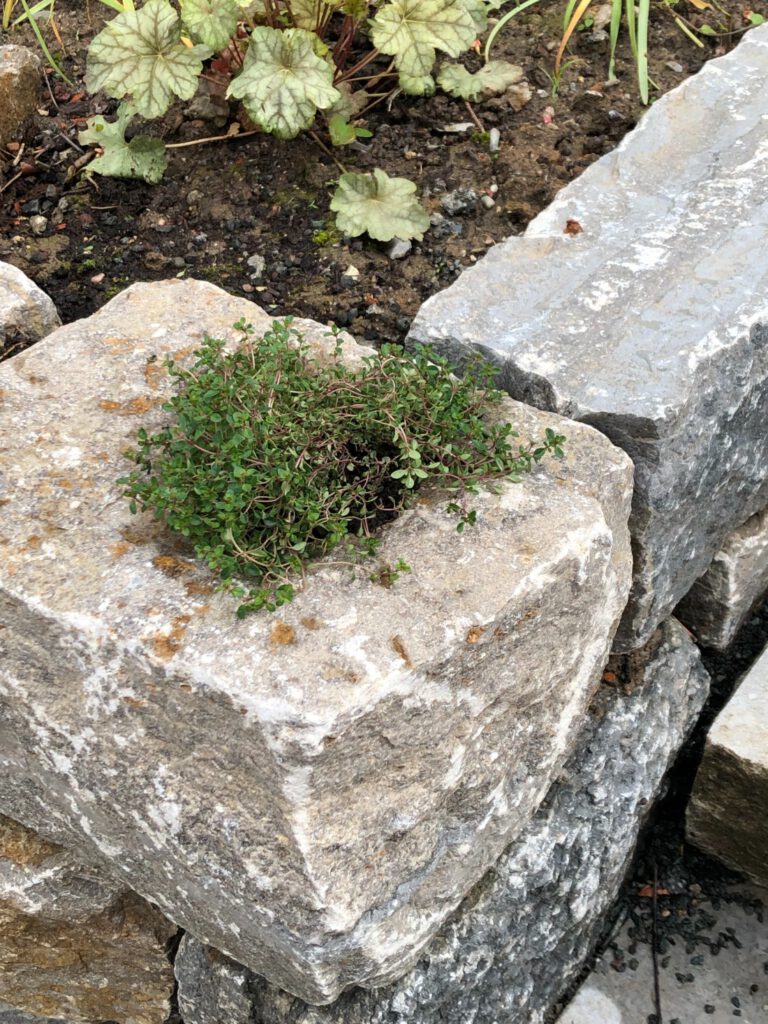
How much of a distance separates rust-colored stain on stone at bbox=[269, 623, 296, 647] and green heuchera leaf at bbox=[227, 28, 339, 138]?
1314 mm

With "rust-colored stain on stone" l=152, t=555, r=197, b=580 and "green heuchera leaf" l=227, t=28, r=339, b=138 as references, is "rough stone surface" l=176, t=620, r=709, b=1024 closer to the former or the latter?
"rust-colored stain on stone" l=152, t=555, r=197, b=580

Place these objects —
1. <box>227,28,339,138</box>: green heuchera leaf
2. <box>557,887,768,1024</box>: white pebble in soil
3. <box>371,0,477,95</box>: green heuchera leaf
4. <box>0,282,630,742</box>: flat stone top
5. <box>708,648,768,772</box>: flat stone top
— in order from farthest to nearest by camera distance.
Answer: <box>371,0,477,95</box>: green heuchera leaf
<box>227,28,339,138</box>: green heuchera leaf
<box>557,887,768,1024</box>: white pebble in soil
<box>708,648,768,772</box>: flat stone top
<box>0,282,630,742</box>: flat stone top

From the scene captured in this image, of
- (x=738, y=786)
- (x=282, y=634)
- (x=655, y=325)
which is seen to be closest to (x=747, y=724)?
(x=738, y=786)

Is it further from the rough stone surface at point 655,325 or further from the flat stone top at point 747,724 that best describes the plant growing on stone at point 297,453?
the flat stone top at point 747,724

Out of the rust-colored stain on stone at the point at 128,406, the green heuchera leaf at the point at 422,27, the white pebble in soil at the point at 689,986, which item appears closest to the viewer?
the rust-colored stain on stone at the point at 128,406

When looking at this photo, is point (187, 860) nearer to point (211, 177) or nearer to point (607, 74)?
point (211, 177)

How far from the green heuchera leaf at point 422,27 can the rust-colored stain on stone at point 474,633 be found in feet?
4.95

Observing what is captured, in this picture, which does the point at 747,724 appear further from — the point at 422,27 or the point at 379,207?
the point at 422,27

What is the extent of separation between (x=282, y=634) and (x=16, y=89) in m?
1.93

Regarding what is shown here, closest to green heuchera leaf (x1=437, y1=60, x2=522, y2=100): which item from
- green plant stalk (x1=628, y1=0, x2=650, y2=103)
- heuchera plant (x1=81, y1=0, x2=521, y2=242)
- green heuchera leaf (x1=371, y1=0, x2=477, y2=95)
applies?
heuchera plant (x1=81, y1=0, x2=521, y2=242)

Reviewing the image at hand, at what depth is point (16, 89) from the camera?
9.04 feet

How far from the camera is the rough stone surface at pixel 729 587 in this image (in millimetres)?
2385

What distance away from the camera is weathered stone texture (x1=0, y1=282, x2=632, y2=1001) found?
4.66 feet

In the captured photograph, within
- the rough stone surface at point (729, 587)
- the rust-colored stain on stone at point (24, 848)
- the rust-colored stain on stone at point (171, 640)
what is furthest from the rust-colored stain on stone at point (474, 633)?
the rough stone surface at point (729, 587)
